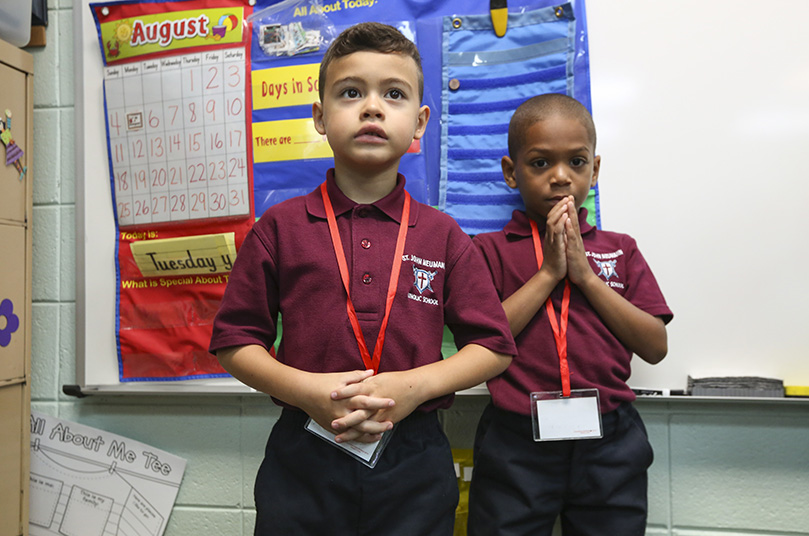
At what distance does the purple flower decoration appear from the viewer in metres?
1.63

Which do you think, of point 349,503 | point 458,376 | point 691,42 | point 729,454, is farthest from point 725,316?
point 349,503

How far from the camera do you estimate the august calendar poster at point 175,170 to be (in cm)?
168

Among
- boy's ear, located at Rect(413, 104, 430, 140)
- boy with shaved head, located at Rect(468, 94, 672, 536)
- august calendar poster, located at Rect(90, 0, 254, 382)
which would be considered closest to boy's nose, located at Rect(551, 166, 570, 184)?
boy with shaved head, located at Rect(468, 94, 672, 536)

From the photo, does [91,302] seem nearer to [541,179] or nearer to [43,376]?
[43,376]

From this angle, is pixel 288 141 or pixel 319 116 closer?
pixel 319 116

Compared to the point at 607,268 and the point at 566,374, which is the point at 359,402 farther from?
the point at 607,268

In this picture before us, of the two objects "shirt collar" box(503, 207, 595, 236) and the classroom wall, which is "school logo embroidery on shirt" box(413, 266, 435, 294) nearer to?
"shirt collar" box(503, 207, 595, 236)

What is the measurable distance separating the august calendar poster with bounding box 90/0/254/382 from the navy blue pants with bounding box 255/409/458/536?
2.44 feet

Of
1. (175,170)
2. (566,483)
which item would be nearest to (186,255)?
(175,170)

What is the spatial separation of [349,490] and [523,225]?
76 centimetres

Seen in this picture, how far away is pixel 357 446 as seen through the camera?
961 mm

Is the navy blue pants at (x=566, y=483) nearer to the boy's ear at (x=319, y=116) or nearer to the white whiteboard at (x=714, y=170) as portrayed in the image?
the white whiteboard at (x=714, y=170)

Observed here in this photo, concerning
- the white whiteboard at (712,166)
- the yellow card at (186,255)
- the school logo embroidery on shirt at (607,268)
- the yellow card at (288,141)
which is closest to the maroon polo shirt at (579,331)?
the school logo embroidery on shirt at (607,268)

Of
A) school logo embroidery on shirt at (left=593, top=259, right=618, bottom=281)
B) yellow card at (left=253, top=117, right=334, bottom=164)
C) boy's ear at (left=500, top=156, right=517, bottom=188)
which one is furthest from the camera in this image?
yellow card at (left=253, top=117, right=334, bottom=164)
